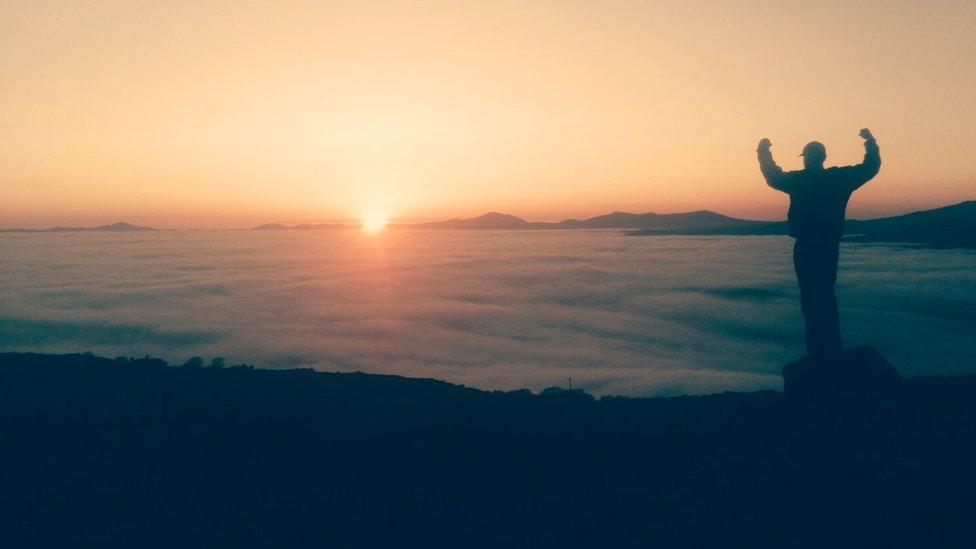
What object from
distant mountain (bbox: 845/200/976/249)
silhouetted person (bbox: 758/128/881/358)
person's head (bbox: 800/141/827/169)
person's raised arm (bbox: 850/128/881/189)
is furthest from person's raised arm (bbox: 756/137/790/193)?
distant mountain (bbox: 845/200/976/249)

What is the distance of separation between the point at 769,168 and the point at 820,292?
1651 mm

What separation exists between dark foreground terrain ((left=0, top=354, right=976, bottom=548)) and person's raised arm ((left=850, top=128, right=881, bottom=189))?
7.67 ft

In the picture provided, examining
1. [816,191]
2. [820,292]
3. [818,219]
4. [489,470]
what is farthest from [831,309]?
[489,470]

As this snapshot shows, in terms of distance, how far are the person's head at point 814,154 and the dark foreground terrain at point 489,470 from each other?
2627mm

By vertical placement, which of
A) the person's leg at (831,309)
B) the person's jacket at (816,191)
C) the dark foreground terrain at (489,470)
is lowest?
the dark foreground terrain at (489,470)

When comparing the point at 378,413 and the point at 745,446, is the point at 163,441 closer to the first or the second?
the point at 378,413

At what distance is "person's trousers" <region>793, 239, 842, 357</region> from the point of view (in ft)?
23.5

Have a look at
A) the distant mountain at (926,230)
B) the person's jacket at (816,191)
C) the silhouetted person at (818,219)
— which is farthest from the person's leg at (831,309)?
the distant mountain at (926,230)

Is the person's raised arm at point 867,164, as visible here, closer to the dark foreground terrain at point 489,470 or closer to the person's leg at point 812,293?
the person's leg at point 812,293

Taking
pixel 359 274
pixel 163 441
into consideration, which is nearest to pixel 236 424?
pixel 163 441

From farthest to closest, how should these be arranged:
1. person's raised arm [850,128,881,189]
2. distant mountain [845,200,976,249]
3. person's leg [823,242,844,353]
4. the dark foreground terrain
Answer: distant mountain [845,200,976,249] < person's leg [823,242,844,353] < person's raised arm [850,128,881,189] < the dark foreground terrain

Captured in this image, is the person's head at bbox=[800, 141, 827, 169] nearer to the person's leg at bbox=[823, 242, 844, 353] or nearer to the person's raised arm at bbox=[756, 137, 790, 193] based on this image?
the person's raised arm at bbox=[756, 137, 790, 193]

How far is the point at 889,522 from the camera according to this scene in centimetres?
402

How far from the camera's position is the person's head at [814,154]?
22.6ft
